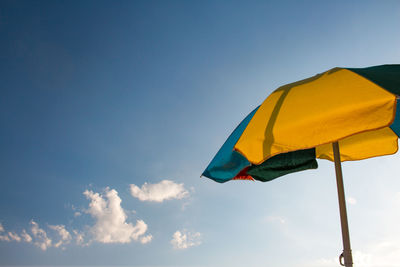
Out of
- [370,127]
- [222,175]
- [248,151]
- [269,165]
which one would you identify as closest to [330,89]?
[370,127]

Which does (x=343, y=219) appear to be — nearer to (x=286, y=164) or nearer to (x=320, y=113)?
(x=286, y=164)

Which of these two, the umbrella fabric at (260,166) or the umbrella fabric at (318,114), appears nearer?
the umbrella fabric at (318,114)

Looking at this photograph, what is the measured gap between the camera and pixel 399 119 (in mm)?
3928

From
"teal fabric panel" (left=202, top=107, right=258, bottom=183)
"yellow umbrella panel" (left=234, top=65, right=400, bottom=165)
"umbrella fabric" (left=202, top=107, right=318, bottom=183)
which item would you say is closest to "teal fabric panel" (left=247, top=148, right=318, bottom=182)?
"umbrella fabric" (left=202, top=107, right=318, bottom=183)

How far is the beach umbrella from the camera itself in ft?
7.34

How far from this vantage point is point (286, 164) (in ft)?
14.1

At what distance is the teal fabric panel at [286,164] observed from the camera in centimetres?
421

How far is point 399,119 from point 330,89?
2.14 m

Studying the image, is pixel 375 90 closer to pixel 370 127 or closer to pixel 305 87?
pixel 370 127

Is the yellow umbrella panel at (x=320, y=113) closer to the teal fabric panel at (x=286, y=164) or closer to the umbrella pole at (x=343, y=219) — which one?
the umbrella pole at (x=343, y=219)

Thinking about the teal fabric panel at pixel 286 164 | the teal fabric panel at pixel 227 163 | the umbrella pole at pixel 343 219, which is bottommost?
the umbrella pole at pixel 343 219

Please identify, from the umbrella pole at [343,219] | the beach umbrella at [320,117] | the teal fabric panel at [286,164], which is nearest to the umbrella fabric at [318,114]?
the beach umbrella at [320,117]

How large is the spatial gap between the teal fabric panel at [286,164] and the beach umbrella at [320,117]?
737 mm

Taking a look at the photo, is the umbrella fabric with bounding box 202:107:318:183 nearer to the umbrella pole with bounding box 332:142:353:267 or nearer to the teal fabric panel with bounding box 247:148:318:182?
the teal fabric panel with bounding box 247:148:318:182
